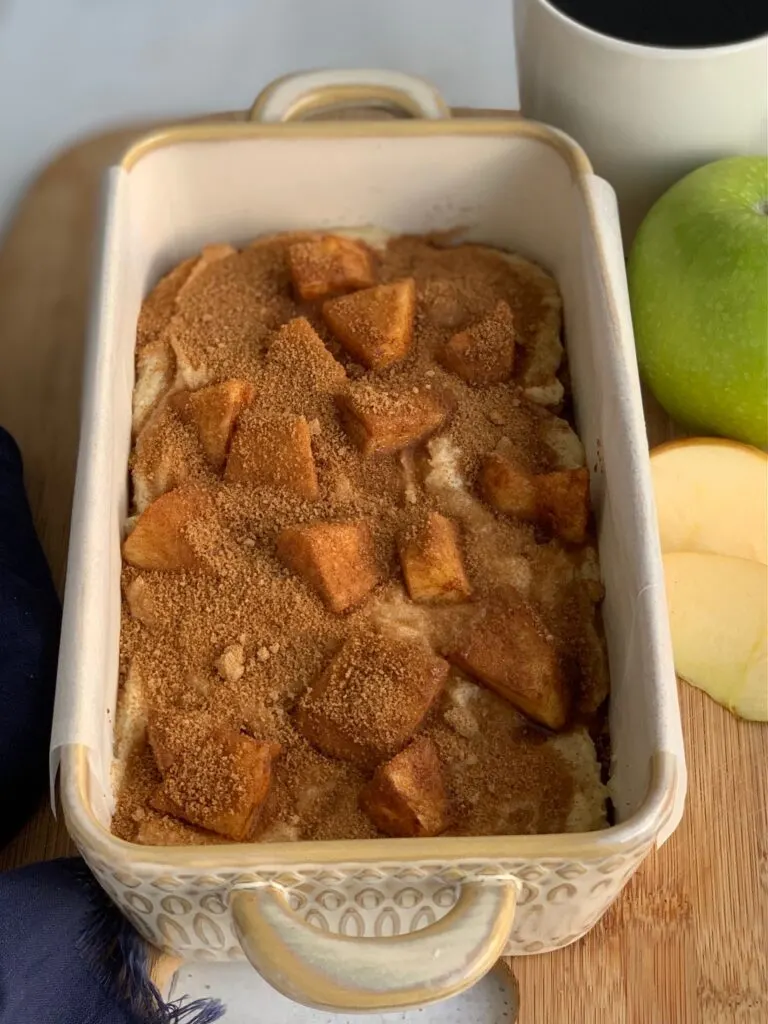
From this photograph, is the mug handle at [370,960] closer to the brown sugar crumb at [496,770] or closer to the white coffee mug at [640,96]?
the brown sugar crumb at [496,770]

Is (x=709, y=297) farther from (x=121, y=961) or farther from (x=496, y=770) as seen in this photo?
(x=121, y=961)

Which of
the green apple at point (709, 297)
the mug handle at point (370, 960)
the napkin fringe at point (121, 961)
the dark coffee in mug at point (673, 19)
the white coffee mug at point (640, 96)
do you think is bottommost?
the napkin fringe at point (121, 961)

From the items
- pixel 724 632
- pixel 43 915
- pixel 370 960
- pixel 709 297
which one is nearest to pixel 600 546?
pixel 724 632

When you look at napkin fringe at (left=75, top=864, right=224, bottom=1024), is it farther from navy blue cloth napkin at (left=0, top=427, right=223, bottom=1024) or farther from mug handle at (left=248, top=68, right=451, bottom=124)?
mug handle at (left=248, top=68, right=451, bottom=124)

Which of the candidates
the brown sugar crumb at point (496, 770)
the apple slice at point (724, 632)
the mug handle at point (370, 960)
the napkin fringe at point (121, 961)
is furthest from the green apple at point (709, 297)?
the napkin fringe at point (121, 961)

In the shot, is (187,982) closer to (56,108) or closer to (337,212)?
(337,212)

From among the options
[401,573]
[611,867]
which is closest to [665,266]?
[401,573]
